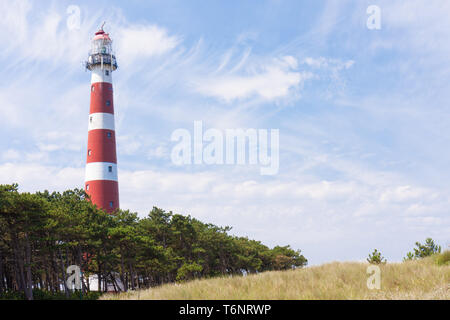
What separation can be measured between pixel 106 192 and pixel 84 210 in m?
7.90

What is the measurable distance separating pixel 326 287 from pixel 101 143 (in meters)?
40.0

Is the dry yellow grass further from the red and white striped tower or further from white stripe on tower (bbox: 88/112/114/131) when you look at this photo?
white stripe on tower (bbox: 88/112/114/131)

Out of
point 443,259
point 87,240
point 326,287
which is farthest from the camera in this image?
point 87,240

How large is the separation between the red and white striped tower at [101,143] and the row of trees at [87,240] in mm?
1915

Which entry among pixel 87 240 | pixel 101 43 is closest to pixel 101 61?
pixel 101 43

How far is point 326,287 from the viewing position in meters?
14.5

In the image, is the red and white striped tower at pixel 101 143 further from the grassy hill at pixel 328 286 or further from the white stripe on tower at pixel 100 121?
the grassy hill at pixel 328 286

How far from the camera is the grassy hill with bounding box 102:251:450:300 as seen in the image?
45.2 feet

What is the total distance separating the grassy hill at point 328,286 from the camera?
13.8 meters

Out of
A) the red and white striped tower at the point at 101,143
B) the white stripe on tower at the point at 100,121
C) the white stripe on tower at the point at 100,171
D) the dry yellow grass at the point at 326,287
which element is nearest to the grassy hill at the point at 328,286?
the dry yellow grass at the point at 326,287

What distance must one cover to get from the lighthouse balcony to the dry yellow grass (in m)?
43.4

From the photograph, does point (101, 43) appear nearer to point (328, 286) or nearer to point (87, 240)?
point (87, 240)
